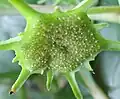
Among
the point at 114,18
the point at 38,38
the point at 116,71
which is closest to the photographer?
the point at 38,38

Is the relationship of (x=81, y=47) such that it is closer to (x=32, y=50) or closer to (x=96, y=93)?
(x=32, y=50)

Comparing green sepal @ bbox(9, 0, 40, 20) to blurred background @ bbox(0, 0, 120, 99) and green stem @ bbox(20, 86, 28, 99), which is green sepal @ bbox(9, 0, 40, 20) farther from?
green stem @ bbox(20, 86, 28, 99)

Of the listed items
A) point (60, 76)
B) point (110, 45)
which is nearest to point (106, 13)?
point (110, 45)

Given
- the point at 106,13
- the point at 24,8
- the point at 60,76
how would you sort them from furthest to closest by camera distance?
the point at 60,76
the point at 106,13
the point at 24,8

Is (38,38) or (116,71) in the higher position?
(38,38)

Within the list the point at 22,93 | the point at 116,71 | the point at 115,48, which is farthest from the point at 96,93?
the point at 115,48

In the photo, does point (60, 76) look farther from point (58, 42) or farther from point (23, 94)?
point (58, 42)
